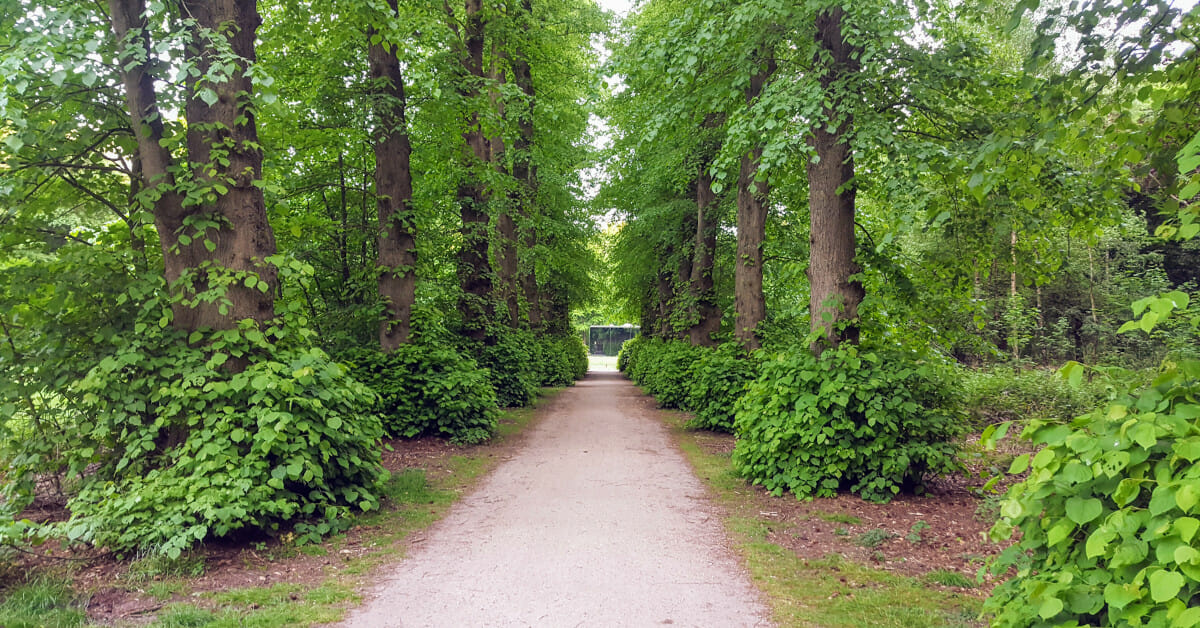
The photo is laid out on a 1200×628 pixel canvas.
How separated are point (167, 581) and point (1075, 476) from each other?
5331 millimetres

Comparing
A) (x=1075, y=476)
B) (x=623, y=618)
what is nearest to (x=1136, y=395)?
(x=1075, y=476)

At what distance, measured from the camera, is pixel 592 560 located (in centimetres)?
524

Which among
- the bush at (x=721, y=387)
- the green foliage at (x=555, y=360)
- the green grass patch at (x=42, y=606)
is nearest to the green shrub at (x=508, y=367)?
the green foliage at (x=555, y=360)

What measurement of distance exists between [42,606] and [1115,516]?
5.58 metres

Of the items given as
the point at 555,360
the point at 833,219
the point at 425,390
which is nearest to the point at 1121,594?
the point at 833,219

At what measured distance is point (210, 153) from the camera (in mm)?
5777

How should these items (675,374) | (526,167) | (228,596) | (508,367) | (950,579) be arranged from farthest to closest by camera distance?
(526,167), (675,374), (508,367), (950,579), (228,596)

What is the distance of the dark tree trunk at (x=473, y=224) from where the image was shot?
13156 mm

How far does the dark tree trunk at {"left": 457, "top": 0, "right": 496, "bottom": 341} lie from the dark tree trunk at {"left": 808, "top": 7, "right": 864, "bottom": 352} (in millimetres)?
7047

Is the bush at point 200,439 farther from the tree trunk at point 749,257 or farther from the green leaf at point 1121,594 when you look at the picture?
the tree trunk at point 749,257

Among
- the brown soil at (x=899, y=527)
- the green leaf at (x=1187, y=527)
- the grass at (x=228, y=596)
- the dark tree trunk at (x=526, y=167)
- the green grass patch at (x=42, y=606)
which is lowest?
the brown soil at (x=899, y=527)

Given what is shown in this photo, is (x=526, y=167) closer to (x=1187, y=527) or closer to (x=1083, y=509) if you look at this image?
(x=1083, y=509)

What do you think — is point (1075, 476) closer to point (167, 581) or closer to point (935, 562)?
point (935, 562)

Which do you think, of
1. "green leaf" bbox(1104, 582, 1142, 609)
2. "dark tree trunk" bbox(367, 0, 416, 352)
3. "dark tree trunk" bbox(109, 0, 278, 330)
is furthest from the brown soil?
"dark tree trunk" bbox(367, 0, 416, 352)
